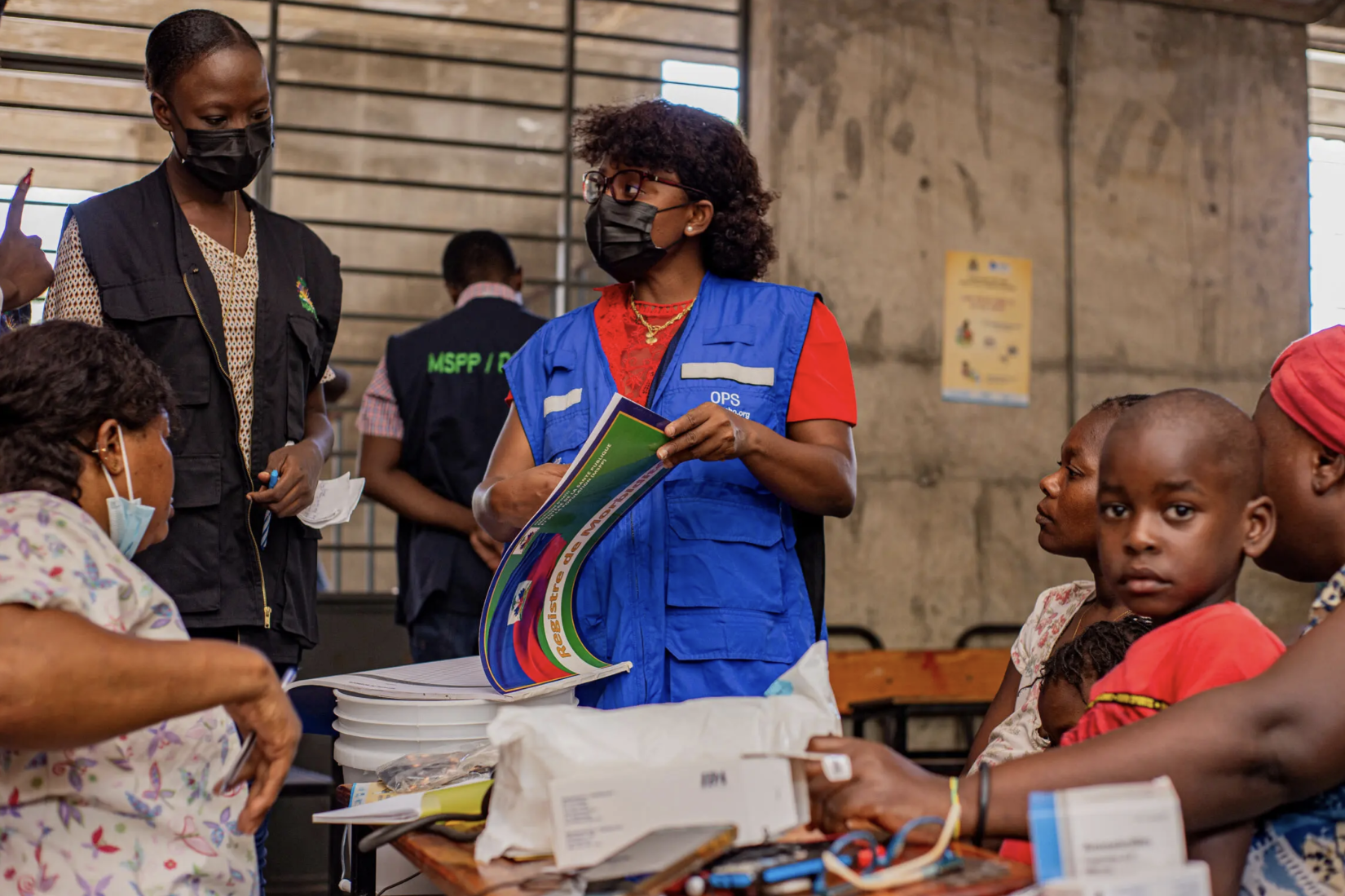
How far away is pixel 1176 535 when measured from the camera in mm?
1436

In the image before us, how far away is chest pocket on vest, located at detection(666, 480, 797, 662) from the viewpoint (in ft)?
7.18

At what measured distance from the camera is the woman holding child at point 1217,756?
125 centimetres

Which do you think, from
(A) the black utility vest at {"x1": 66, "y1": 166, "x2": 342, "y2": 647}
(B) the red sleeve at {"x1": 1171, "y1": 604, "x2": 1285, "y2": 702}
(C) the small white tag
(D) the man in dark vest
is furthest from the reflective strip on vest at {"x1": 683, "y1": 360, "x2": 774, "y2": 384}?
(D) the man in dark vest

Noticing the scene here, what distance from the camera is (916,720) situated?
18.3 ft

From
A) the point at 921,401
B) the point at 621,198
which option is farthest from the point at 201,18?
the point at 921,401

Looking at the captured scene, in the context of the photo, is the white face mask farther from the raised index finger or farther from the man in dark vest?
the man in dark vest

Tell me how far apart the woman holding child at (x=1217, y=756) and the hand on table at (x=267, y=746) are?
0.65 m

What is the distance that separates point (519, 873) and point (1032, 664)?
51.7 inches

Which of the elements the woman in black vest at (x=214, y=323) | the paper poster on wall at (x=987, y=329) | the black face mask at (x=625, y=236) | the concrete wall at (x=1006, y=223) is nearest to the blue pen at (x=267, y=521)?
the woman in black vest at (x=214, y=323)

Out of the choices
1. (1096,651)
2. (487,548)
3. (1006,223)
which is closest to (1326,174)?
(1006,223)

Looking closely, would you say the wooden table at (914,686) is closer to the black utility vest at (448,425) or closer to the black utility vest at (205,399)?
the black utility vest at (448,425)

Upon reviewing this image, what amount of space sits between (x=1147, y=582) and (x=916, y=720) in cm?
431

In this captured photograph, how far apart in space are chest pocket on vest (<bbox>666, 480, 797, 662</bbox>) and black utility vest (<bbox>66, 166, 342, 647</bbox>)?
86cm

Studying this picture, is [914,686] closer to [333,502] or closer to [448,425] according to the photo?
[448,425]
